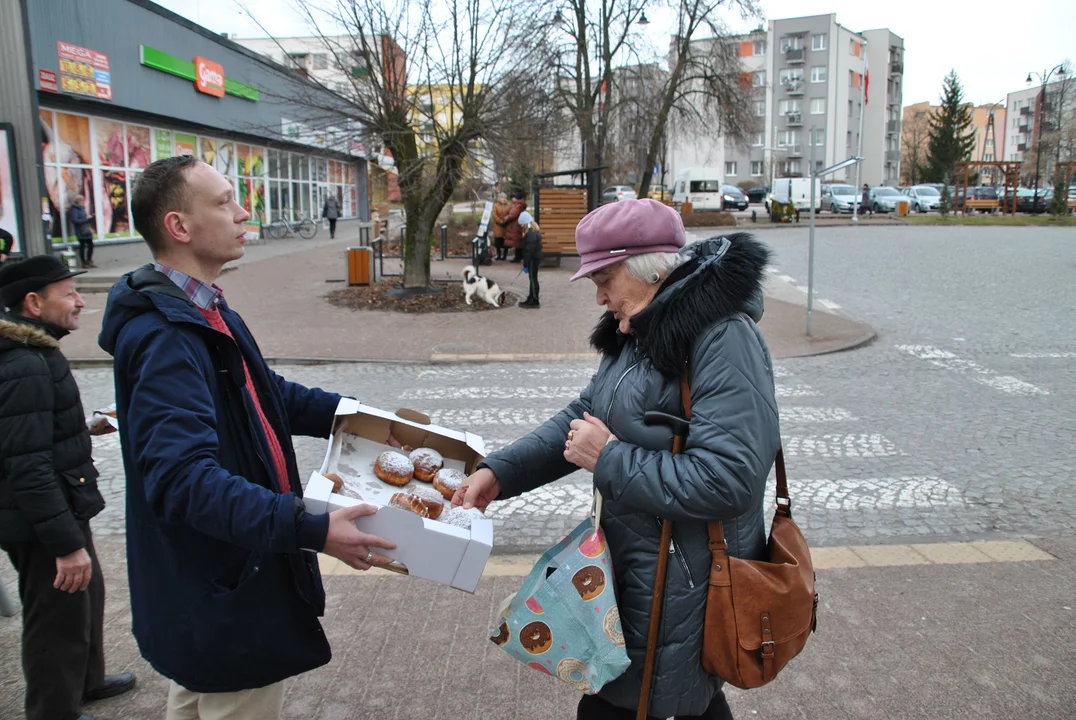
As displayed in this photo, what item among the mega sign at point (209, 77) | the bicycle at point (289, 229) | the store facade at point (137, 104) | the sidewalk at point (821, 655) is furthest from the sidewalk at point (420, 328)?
the bicycle at point (289, 229)

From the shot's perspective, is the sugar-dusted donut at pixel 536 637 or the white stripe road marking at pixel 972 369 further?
the white stripe road marking at pixel 972 369

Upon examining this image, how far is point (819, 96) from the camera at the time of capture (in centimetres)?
8506

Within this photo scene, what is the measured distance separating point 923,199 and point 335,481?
52.3 m

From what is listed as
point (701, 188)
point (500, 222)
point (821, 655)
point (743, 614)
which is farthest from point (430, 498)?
point (701, 188)

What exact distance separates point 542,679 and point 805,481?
10.7 ft

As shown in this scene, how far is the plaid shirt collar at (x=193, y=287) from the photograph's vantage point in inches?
80.0

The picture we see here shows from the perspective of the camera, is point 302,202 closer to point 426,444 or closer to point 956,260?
point 956,260

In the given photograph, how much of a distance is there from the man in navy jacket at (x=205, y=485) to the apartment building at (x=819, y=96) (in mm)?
80974

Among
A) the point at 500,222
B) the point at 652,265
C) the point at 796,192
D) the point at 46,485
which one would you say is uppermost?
the point at 796,192

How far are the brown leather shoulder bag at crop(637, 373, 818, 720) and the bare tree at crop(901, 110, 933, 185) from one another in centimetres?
8631

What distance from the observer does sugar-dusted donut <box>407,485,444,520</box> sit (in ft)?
7.13

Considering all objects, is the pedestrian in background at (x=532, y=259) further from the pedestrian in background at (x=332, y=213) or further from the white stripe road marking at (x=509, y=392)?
the pedestrian in background at (x=332, y=213)

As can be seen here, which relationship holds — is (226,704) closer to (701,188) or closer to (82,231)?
(82,231)

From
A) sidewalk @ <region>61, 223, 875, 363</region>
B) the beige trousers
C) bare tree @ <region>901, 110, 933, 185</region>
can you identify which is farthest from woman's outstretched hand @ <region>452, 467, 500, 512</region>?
bare tree @ <region>901, 110, 933, 185</region>
